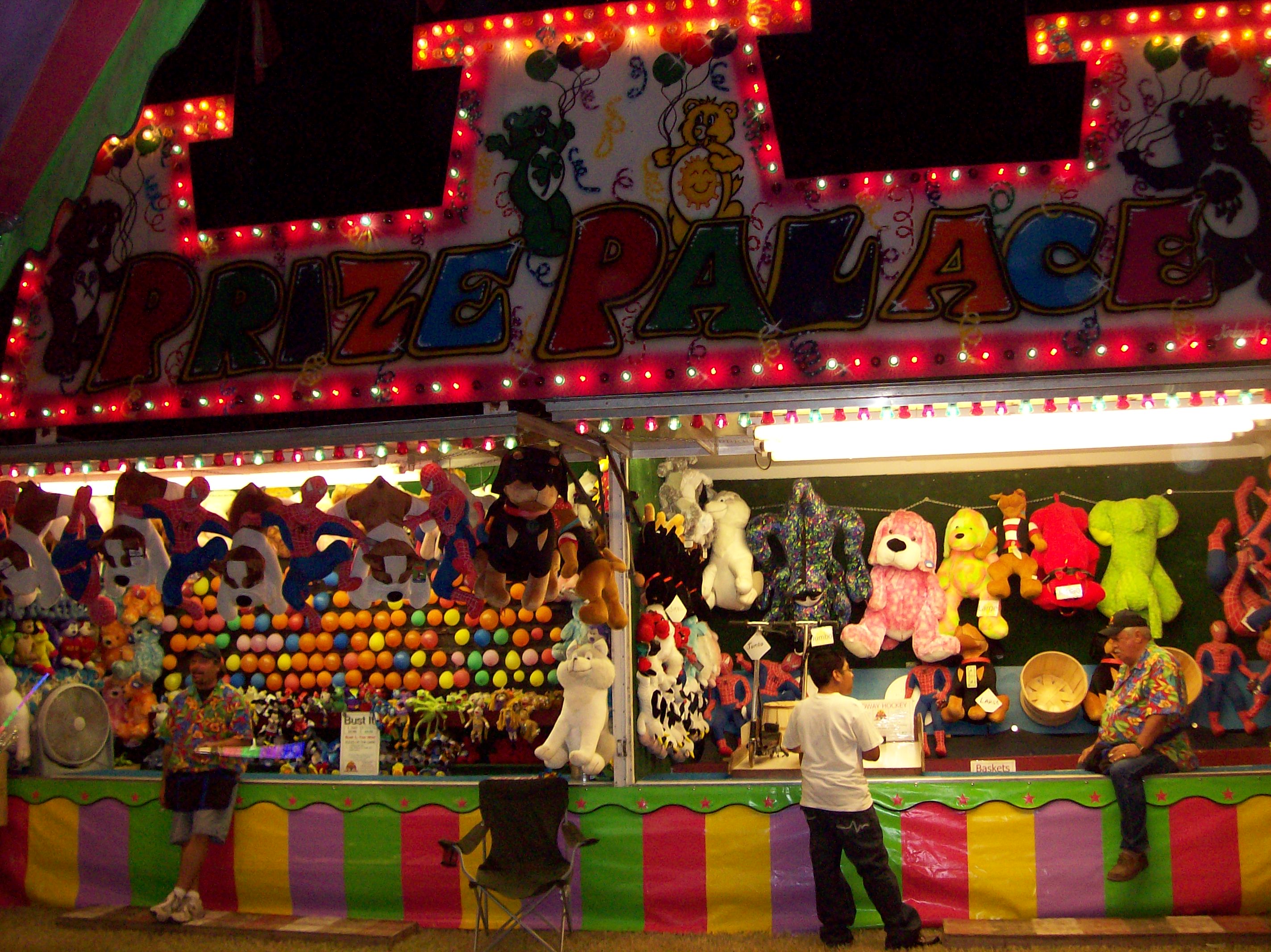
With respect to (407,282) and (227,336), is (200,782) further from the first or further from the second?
(407,282)

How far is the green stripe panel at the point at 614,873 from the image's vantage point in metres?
5.26

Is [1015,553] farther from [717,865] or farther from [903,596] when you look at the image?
[717,865]

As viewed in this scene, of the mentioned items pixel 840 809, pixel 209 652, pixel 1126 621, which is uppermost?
pixel 1126 621

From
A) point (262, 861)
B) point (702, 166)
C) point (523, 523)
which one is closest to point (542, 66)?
point (702, 166)

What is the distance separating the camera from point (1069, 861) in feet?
16.3

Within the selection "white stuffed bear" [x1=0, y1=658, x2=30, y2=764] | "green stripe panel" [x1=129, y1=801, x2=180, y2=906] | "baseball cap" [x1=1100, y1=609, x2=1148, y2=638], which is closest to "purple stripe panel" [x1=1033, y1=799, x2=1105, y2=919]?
"baseball cap" [x1=1100, y1=609, x2=1148, y2=638]

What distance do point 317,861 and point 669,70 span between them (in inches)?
172

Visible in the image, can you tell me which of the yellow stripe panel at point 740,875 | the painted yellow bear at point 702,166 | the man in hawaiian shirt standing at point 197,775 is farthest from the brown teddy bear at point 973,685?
the man in hawaiian shirt standing at point 197,775

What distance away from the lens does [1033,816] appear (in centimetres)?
501

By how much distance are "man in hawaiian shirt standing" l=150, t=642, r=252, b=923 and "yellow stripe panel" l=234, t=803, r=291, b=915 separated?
0.13 metres

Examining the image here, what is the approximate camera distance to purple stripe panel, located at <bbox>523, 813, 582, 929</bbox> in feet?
17.4

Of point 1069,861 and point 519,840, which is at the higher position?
point 519,840

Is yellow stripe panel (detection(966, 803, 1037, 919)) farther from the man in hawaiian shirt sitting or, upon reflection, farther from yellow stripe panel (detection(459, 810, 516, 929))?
yellow stripe panel (detection(459, 810, 516, 929))

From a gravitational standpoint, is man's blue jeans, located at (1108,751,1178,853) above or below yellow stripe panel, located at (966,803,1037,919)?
above
